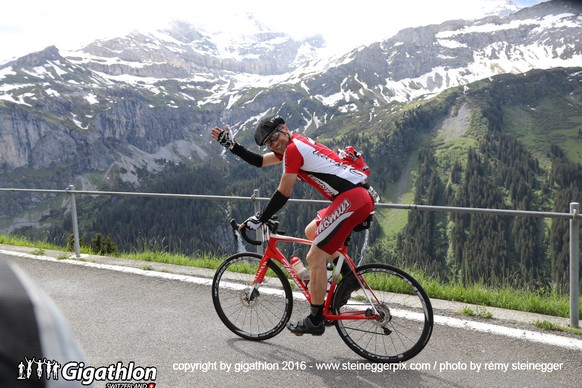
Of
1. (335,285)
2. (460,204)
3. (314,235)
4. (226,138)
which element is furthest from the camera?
(460,204)

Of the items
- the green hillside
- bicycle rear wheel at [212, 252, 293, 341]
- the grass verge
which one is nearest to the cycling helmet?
→ bicycle rear wheel at [212, 252, 293, 341]

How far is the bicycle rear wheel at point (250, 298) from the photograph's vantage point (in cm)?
553

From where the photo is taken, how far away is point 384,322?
4973 millimetres

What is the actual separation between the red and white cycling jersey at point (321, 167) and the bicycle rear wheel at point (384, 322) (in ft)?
3.12

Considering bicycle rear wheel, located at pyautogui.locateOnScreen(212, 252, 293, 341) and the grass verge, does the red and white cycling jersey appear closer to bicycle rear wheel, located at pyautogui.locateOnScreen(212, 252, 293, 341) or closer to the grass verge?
bicycle rear wheel, located at pyautogui.locateOnScreen(212, 252, 293, 341)

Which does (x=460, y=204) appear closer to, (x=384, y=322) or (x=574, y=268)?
(x=574, y=268)

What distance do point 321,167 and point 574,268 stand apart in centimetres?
356

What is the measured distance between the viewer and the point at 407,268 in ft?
28.0

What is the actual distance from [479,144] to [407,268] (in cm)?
19626

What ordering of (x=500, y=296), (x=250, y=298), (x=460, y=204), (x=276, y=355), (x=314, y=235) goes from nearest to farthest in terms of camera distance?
(x=276, y=355) → (x=314, y=235) → (x=250, y=298) → (x=500, y=296) → (x=460, y=204)

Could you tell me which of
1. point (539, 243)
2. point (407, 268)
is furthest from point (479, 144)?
point (407, 268)

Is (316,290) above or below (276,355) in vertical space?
above

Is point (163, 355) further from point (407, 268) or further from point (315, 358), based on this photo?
point (407, 268)

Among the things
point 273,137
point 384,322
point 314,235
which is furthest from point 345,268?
point 273,137
